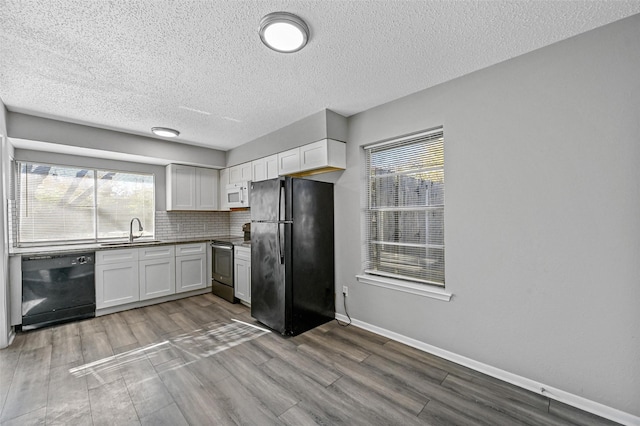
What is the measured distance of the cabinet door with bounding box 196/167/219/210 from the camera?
488cm

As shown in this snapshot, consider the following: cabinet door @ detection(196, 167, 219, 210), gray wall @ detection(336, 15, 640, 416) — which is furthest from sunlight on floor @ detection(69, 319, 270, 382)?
cabinet door @ detection(196, 167, 219, 210)

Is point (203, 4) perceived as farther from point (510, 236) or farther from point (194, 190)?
point (194, 190)

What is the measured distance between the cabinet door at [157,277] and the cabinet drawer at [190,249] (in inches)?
6.4

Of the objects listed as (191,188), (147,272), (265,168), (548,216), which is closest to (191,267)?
(147,272)

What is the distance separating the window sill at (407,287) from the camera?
2.54 metres

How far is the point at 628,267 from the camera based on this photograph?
1733 mm

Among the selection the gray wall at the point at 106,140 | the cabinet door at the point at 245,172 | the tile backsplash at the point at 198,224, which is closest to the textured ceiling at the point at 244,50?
the gray wall at the point at 106,140

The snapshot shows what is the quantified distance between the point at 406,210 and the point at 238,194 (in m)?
2.84

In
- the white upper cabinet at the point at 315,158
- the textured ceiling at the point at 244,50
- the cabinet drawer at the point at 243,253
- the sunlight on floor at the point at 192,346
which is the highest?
the textured ceiling at the point at 244,50

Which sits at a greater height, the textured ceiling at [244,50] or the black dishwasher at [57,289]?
the textured ceiling at [244,50]

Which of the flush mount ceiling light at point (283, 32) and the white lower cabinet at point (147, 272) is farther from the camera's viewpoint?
the white lower cabinet at point (147, 272)

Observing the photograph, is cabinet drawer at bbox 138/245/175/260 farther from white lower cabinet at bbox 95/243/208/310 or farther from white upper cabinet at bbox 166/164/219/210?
white upper cabinet at bbox 166/164/219/210

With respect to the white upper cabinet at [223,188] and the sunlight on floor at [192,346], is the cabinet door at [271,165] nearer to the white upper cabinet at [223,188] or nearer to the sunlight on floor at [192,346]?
the white upper cabinet at [223,188]

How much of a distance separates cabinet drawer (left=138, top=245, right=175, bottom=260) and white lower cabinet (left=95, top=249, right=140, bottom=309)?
0.24ft
